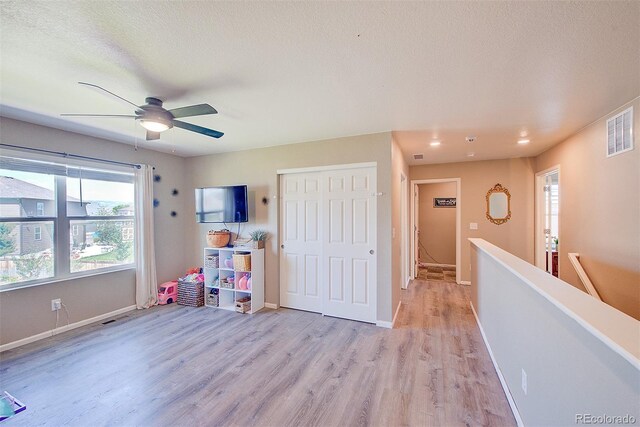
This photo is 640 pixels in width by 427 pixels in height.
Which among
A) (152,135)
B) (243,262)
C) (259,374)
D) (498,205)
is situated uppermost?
(152,135)

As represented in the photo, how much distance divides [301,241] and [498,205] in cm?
394

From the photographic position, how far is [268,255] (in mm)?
4082

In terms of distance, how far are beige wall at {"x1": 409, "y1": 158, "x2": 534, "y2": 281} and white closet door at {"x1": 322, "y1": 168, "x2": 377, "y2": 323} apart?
2.71m

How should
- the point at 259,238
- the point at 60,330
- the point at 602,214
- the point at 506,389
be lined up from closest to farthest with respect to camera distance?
the point at 506,389, the point at 602,214, the point at 60,330, the point at 259,238

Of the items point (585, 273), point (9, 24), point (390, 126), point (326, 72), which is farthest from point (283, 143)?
point (585, 273)

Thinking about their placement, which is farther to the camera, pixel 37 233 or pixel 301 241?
pixel 301 241

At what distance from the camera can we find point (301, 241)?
3900mm

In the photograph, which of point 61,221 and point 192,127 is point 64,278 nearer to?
point 61,221

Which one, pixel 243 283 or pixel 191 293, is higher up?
pixel 243 283

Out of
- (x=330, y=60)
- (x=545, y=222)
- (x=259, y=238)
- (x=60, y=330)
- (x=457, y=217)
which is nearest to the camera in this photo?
(x=330, y=60)

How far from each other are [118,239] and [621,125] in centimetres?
628

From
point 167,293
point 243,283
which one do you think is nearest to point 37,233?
point 167,293

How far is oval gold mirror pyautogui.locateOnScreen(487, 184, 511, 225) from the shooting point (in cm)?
494

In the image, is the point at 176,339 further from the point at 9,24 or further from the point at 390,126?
the point at 390,126
